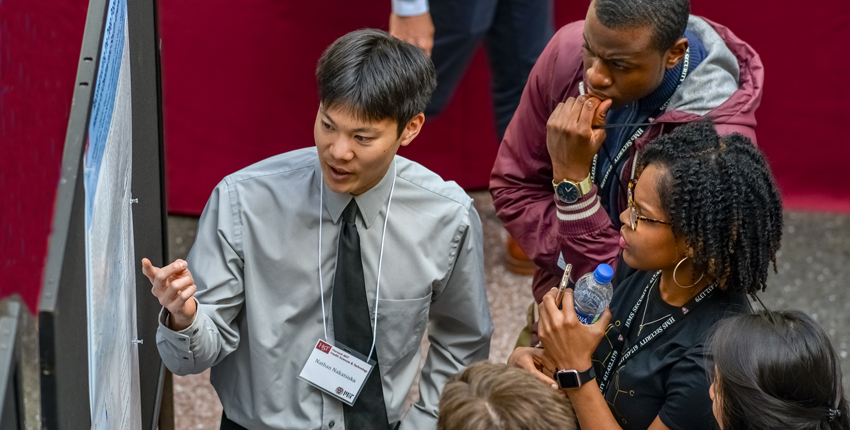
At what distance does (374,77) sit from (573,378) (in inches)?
27.3

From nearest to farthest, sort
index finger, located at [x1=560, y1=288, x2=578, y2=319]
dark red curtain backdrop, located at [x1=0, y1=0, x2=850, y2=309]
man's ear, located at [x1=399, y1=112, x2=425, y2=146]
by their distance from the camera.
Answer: index finger, located at [x1=560, y1=288, x2=578, y2=319], man's ear, located at [x1=399, y1=112, x2=425, y2=146], dark red curtain backdrop, located at [x1=0, y1=0, x2=850, y2=309]

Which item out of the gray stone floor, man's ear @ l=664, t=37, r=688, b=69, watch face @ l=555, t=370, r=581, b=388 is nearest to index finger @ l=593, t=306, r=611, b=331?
Answer: watch face @ l=555, t=370, r=581, b=388

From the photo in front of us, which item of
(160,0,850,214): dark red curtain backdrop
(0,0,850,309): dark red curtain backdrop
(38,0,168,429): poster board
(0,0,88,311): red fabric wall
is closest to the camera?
(38,0,168,429): poster board

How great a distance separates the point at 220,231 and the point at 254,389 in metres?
0.35

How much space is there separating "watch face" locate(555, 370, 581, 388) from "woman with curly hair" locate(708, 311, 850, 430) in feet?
0.87

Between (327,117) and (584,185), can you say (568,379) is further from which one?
(327,117)

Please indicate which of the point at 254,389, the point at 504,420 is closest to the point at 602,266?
the point at 504,420

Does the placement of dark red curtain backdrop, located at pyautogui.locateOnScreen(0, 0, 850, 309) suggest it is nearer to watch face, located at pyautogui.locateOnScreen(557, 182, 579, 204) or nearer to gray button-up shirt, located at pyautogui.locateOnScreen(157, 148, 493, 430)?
gray button-up shirt, located at pyautogui.locateOnScreen(157, 148, 493, 430)

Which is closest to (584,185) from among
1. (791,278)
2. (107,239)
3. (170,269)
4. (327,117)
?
(327,117)

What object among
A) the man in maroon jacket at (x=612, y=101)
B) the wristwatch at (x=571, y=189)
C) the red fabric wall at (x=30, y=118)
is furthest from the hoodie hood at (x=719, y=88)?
the red fabric wall at (x=30, y=118)

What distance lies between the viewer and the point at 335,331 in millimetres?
1900

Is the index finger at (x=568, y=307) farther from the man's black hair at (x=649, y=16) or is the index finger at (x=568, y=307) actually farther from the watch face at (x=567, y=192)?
the man's black hair at (x=649, y=16)

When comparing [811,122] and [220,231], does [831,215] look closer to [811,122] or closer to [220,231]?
[811,122]

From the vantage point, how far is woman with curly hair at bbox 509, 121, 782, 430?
1.63 m
